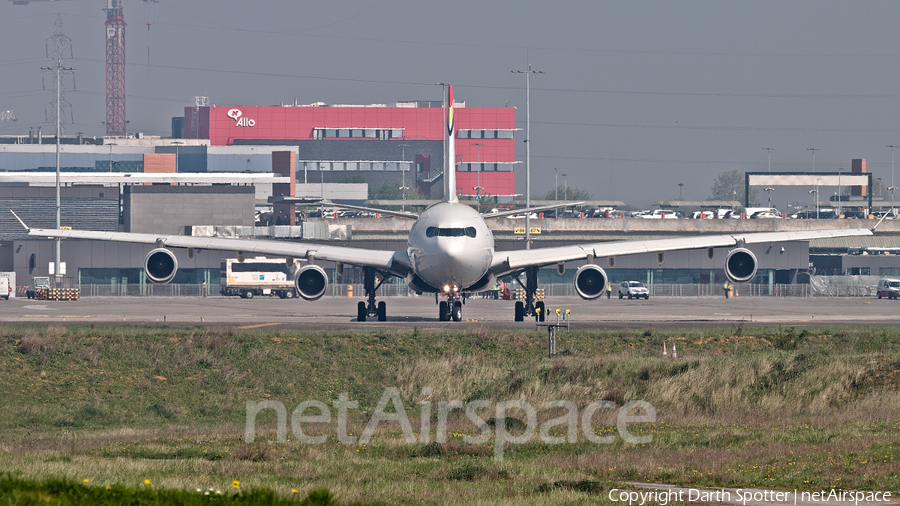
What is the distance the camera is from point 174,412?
3653cm

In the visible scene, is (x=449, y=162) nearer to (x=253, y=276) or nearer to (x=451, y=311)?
(x=451, y=311)

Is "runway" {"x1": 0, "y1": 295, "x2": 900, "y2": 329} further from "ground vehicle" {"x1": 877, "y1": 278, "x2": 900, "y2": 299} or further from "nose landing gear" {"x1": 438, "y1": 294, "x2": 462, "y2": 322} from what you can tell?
"ground vehicle" {"x1": 877, "y1": 278, "x2": 900, "y2": 299}

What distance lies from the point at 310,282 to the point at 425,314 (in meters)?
12.9

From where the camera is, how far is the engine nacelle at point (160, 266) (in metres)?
53.2

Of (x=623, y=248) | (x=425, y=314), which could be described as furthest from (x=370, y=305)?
(x=623, y=248)

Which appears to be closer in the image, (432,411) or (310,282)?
(432,411)

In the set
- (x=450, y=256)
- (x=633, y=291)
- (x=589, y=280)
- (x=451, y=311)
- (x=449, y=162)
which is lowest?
(x=633, y=291)

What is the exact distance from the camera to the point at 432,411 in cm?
3547

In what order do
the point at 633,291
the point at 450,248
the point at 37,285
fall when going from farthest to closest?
the point at 633,291 → the point at 37,285 → the point at 450,248

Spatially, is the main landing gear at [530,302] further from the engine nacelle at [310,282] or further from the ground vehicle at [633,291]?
the ground vehicle at [633,291]

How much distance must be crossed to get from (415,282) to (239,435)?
24869 mm

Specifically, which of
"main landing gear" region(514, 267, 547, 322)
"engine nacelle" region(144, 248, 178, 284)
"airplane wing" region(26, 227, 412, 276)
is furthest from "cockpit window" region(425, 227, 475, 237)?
"engine nacelle" region(144, 248, 178, 284)

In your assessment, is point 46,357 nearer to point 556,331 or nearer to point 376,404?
point 376,404

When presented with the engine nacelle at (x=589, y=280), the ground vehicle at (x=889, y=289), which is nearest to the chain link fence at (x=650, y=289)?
the ground vehicle at (x=889, y=289)
